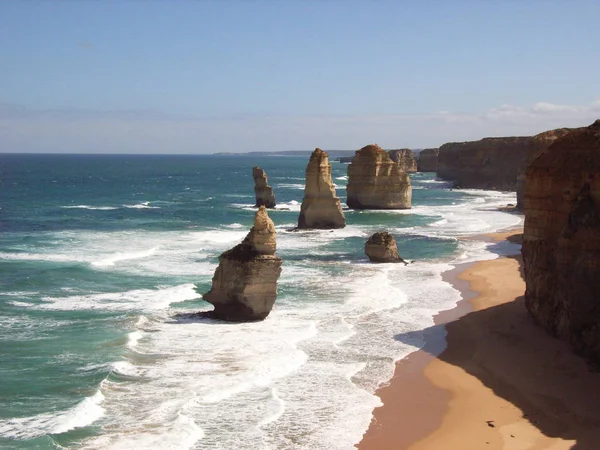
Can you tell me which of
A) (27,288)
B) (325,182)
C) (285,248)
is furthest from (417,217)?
(27,288)

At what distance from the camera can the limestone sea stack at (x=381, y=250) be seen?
39.6 m

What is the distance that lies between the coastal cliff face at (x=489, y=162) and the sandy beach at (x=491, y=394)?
75.7 m

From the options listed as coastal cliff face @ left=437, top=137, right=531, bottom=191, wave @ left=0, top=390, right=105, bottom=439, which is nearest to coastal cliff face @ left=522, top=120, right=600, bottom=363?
wave @ left=0, top=390, right=105, bottom=439

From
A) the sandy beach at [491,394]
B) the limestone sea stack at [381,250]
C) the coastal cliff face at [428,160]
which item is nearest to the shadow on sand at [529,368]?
the sandy beach at [491,394]

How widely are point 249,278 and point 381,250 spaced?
15.8m

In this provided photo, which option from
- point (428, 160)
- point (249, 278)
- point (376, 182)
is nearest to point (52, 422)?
point (249, 278)

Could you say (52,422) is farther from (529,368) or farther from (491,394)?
(529,368)

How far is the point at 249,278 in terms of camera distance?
24984 millimetres

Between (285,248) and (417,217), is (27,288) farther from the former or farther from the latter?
(417,217)

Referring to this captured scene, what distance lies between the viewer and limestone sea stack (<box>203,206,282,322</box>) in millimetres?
25109

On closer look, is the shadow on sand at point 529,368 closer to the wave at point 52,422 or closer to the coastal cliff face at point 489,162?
the wave at point 52,422

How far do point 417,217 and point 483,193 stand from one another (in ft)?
114

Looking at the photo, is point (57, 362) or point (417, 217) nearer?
point (57, 362)

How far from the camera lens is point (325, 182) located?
5300cm
